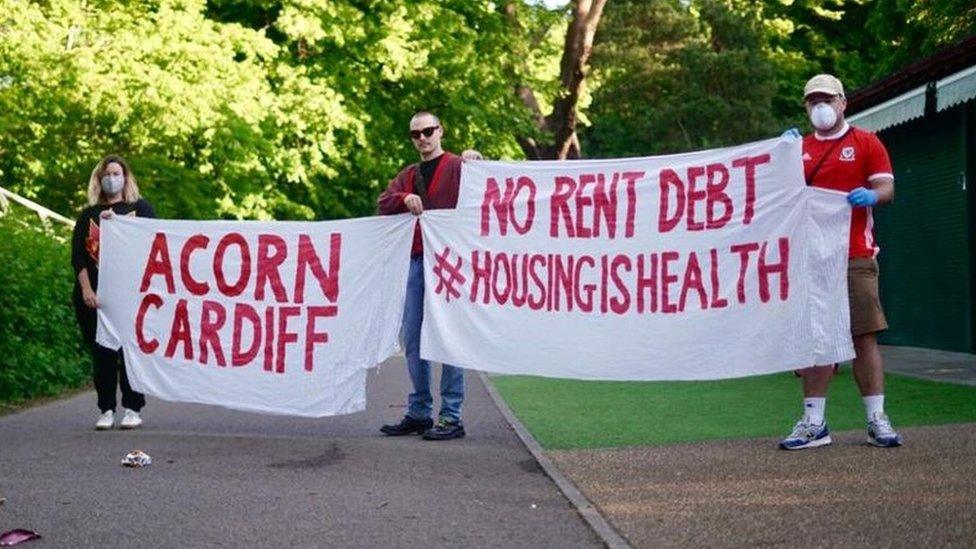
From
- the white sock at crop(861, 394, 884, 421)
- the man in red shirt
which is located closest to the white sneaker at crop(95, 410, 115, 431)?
the man in red shirt

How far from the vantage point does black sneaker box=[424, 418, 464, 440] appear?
36.4 feet

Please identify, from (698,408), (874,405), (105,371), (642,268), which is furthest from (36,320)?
(874,405)

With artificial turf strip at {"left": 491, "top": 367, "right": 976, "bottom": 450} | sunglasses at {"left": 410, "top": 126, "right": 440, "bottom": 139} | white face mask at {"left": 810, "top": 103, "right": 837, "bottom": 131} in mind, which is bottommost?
artificial turf strip at {"left": 491, "top": 367, "right": 976, "bottom": 450}

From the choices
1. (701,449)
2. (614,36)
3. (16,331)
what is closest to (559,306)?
(701,449)

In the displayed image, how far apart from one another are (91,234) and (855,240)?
18.3 feet

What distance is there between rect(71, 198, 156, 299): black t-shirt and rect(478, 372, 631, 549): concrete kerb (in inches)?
125

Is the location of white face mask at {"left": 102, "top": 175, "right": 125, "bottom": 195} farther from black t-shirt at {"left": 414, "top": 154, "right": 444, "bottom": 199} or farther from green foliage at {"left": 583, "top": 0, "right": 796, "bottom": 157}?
green foliage at {"left": 583, "top": 0, "right": 796, "bottom": 157}

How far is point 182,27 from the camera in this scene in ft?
81.0

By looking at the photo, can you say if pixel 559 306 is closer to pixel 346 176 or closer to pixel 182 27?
pixel 182 27

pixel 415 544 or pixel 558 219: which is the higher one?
pixel 558 219

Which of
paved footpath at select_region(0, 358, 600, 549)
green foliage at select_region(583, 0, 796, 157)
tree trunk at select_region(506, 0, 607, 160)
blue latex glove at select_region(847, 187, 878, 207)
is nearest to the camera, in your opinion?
paved footpath at select_region(0, 358, 600, 549)

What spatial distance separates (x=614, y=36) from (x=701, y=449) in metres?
70.6

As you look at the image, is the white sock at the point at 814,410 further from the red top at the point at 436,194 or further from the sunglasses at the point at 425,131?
the sunglasses at the point at 425,131

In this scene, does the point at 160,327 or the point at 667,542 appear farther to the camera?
the point at 160,327
